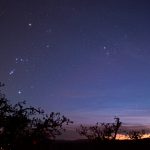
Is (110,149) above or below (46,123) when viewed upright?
below

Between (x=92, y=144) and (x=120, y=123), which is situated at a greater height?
(x=120, y=123)

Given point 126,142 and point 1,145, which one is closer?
point 1,145

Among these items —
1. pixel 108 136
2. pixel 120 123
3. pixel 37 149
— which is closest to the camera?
pixel 37 149

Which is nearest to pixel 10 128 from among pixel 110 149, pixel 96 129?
pixel 110 149

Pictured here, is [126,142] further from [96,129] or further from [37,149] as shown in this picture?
[96,129]

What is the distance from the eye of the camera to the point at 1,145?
23.8 m

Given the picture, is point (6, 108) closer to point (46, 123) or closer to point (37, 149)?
point (46, 123)

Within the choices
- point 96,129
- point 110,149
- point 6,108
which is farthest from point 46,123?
point 96,129

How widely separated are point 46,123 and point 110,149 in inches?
245

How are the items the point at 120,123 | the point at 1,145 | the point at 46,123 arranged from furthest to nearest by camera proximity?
the point at 120,123 < the point at 46,123 < the point at 1,145

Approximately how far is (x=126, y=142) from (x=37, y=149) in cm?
1072

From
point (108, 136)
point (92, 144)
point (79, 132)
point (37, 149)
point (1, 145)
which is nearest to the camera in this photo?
point (1, 145)

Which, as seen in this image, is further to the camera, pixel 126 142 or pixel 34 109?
pixel 126 142

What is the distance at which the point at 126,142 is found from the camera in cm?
2722
